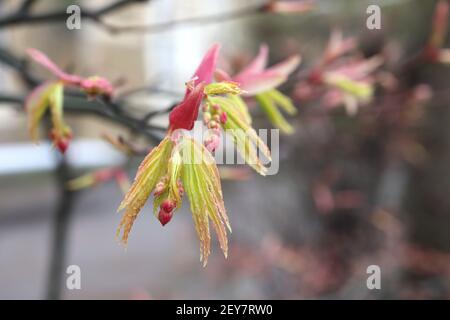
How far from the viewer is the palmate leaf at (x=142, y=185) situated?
534mm

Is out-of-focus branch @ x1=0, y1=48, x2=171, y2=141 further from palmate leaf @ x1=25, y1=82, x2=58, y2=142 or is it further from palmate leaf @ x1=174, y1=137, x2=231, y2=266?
palmate leaf @ x1=174, y1=137, x2=231, y2=266

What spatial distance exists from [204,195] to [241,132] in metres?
0.12

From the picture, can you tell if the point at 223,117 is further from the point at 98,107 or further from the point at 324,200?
the point at 324,200

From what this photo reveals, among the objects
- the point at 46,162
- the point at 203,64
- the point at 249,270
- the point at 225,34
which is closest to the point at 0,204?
the point at 46,162

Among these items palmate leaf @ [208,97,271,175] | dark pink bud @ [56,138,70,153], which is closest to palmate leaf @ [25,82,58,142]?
dark pink bud @ [56,138,70,153]

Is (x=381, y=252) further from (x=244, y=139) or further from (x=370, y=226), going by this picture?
(x=244, y=139)

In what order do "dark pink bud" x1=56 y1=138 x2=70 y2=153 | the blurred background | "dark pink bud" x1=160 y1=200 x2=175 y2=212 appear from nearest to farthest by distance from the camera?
"dark pink bud" x1=160 y1=200 x2=175 y2=212
"dark pink bud" x1=56 y1=138 x2=70 y2=153
the blurred background

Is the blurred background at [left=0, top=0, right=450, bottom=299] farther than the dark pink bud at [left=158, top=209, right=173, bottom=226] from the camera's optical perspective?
Yes

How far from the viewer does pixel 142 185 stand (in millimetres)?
536

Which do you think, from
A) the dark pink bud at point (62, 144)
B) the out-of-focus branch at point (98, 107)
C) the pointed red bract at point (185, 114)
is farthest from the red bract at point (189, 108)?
the dark pink bud at point (62, 144)

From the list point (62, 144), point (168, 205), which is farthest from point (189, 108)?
point (62, 144)

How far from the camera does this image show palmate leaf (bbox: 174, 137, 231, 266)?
534 millimetres

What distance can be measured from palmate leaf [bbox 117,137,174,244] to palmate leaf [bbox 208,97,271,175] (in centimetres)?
11

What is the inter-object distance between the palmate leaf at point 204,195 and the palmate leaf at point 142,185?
25 millimetres
